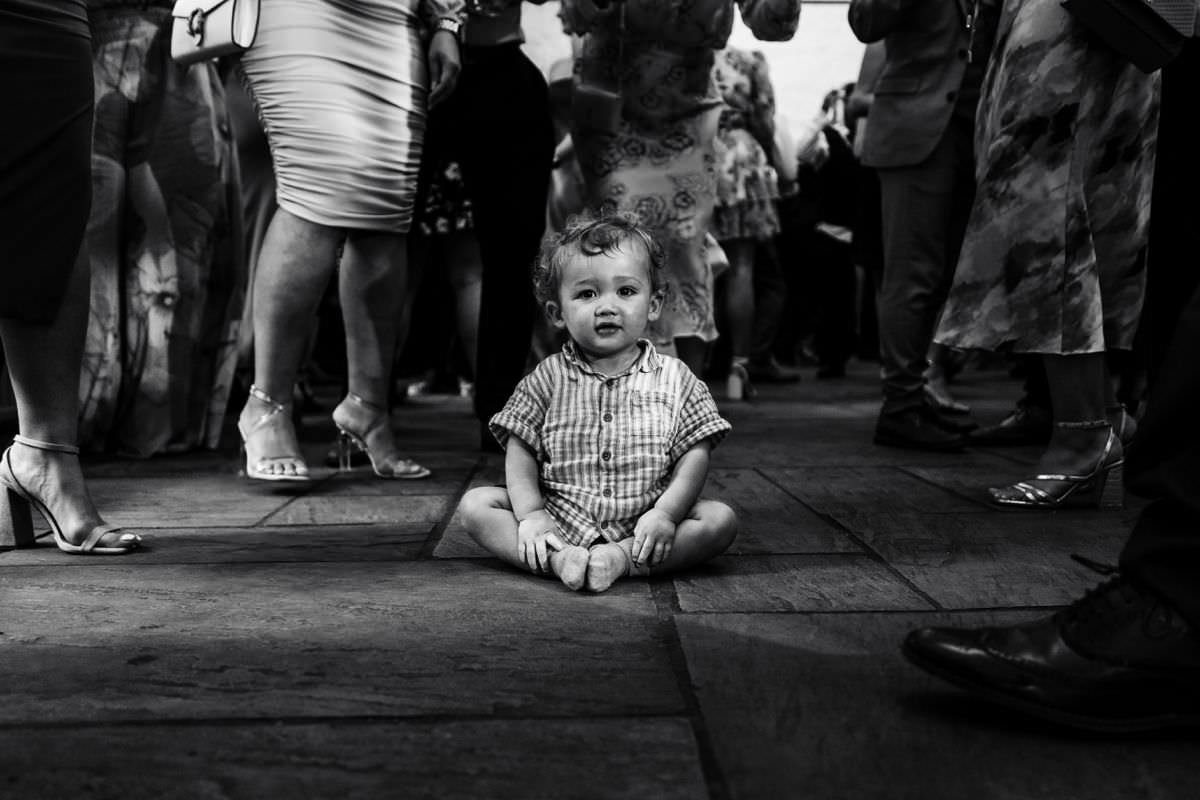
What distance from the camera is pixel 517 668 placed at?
4.83 ft

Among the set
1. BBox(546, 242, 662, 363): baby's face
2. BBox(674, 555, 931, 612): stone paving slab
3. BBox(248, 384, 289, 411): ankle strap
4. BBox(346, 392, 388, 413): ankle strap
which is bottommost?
BBox(674, 555, 931, 612): stone paving slab

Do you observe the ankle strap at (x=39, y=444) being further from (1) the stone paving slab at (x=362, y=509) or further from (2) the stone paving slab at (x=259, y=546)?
(1) the stone paving slab at (x=362, y=509)

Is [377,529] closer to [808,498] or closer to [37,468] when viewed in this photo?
[37,468]

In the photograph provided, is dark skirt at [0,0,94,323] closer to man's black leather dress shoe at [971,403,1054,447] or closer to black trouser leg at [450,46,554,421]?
black trouser leg at [450,46,554,421]

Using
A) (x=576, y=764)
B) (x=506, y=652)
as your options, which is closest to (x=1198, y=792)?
(x=576, y=764)

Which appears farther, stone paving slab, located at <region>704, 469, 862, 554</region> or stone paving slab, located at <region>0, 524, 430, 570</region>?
stone paving slab, located at <region>704, 469, 862, 554</region>

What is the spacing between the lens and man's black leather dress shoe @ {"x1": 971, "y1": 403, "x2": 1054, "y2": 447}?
13.5 ft

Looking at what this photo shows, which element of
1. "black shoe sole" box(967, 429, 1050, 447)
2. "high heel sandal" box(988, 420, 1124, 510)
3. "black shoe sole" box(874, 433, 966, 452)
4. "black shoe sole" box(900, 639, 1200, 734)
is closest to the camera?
"black shoe sole" box(900, 639, 1200, 734)

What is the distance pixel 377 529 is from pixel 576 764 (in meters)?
1.42

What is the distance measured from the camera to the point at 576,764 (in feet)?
3.82

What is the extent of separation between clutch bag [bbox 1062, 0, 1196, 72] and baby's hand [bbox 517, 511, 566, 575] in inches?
62.5

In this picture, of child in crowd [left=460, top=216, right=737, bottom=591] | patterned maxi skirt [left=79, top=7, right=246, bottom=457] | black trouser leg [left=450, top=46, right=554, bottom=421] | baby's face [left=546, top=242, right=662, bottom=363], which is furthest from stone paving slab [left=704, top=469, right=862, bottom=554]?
patterned maxi skirt [left=79, top=7, right=246, bottom=457]

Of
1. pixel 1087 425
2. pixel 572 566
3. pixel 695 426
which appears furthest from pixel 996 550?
pixel 572 566

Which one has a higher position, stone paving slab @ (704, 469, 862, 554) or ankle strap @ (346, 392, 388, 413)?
ankle strap @ (346, 392, 388, 413)
